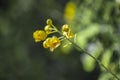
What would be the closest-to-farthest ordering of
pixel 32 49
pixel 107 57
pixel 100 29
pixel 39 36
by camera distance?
1. pixel 39 36
2. pixel 107 57
3. pixel 100 29
4. pixel 32 49

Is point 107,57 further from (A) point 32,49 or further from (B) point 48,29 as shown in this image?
(A) point 32,49

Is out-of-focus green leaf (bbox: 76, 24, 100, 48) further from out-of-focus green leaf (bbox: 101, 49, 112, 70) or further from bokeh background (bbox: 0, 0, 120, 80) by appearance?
bokeh background (bbox: 0, 0, 120, 80)

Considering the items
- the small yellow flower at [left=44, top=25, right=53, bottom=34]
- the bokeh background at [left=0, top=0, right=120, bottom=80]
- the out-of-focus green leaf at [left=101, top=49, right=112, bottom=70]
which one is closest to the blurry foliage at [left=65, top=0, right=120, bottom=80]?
the out-of-focus green leaf at [left=101, top=49, right=112, bottom=70]

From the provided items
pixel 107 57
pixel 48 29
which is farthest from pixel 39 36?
pixel 107 57

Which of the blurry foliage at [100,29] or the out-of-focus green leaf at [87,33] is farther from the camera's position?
the out-of-focus green leaf at [87,33]

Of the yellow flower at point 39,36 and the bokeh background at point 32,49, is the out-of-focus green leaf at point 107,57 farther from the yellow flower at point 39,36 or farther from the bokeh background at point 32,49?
the yellow flower at point 39,36

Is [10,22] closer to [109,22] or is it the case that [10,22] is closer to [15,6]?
[15,6]

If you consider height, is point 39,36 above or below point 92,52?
below

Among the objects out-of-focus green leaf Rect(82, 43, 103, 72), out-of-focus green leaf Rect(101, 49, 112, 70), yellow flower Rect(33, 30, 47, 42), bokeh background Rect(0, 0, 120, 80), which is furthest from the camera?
bokeh background Rect(0, 0, 120, 80)

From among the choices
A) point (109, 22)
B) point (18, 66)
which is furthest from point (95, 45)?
point (18, 66)

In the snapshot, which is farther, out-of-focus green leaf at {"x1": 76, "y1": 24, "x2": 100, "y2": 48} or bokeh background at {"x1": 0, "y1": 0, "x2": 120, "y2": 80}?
bokeh background at {"x1": 0, "y1": 0, "x2": 120, "y2": 80}

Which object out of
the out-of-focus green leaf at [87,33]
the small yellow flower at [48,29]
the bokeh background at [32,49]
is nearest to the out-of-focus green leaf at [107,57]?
the out-of-focus green leaf at [87,33]

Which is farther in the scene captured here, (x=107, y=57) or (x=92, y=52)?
(x=92, y=52)
